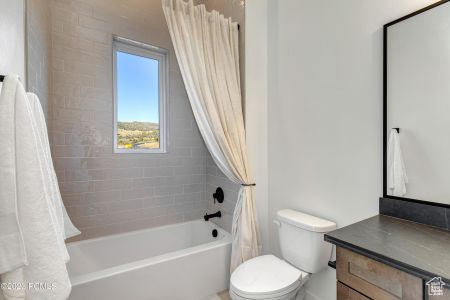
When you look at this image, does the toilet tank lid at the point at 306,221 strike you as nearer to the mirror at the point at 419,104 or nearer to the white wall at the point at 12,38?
the mirror at the point at 419,104

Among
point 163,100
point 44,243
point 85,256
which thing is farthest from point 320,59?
point 85,256

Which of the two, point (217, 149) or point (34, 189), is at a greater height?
point (217, 149)

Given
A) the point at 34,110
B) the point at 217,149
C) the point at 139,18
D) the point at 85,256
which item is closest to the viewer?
the point at 34,110

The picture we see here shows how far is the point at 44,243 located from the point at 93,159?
1.46 meters

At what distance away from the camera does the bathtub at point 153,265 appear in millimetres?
1496

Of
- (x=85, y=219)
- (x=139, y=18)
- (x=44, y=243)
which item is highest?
(x=139, y=18)

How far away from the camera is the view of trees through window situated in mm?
2332

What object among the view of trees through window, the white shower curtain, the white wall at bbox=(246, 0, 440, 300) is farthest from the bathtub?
the view of trees through window

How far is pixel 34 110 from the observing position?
3.20 feet

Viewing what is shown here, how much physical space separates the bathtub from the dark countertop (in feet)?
3.96

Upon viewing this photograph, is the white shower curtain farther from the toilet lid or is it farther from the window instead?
the window

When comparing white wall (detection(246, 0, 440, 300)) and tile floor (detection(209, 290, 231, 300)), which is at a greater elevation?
white wall (detection(246, 0, 440, 300))

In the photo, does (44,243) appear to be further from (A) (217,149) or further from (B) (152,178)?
(B) (152,178)

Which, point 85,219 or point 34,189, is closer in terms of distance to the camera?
point 34,189
